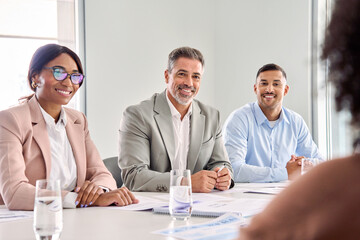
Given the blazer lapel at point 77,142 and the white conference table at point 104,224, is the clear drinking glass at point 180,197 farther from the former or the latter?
the blazer lapel at point 77,142

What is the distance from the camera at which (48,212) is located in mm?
1378

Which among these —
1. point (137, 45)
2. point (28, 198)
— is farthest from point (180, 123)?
point (137, 45)

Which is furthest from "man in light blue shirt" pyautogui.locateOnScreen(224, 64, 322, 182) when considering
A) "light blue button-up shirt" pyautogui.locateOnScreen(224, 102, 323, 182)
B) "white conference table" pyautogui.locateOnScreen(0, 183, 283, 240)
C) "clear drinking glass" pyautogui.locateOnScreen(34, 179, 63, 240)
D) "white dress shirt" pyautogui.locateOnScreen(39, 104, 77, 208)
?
"clear drinking glass" pyautogui.locateOnScreen(34, 179, 63, 240)

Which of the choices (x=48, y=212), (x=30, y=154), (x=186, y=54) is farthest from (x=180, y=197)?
(x=186, y=54)

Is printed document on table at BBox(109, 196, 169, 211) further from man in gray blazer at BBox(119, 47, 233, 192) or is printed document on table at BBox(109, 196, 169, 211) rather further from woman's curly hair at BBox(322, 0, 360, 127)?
woman's curly hair at BBox(322, 0, 360, 127)

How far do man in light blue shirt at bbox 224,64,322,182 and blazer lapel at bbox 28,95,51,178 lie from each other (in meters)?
1.69

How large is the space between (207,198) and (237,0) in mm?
4016

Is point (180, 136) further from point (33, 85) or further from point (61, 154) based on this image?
point (33, 85)

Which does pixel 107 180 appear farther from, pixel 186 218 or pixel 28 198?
pixel 186 218

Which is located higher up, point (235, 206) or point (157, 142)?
point (157, 142)

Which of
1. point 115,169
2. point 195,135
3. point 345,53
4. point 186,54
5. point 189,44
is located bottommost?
point 115,169

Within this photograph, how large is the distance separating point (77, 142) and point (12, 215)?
2.73 feet

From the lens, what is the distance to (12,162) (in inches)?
88.9

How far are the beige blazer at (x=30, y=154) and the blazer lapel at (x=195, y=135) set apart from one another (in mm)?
684
